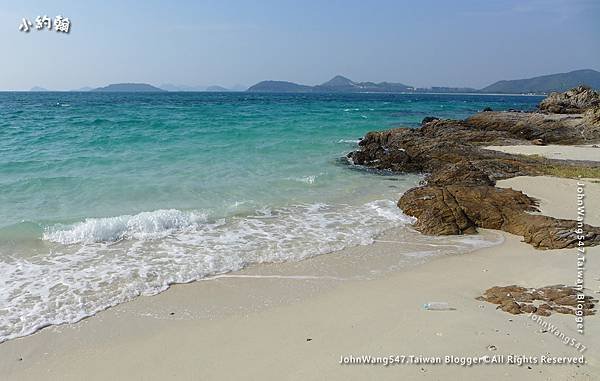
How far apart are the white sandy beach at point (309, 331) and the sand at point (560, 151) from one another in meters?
13.8

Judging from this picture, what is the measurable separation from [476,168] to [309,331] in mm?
11710

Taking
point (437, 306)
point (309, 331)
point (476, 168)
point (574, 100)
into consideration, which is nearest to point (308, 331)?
point (309, 331)

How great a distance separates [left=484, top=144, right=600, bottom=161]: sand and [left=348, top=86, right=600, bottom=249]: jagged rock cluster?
167 cm

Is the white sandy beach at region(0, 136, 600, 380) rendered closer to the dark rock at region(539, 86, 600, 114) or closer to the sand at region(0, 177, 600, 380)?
the sand at region(0, 177, 600, 380)

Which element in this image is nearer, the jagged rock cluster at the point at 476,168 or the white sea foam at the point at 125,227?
the white sea foam at the point at 125,227

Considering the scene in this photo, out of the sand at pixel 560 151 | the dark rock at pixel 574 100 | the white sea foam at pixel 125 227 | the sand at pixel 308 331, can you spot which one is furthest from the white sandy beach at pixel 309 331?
the dark rock at pixel 574 100

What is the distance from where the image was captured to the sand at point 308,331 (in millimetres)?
4926

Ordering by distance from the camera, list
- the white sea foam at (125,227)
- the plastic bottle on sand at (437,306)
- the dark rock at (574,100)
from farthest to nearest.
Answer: the dark rock at (574,100) → the white sea foam at (125,227) → the plastic bottle on sand at (437,306)

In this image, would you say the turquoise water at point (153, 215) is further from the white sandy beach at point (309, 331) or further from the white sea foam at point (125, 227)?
the white sandy beach at point (309, 331)

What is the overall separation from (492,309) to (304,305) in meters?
2.58

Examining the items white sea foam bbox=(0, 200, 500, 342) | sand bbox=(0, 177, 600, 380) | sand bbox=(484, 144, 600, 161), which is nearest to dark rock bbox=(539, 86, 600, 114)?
sand bbox=(484, 144, 600, 161)

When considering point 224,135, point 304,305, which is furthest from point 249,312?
point 224,135

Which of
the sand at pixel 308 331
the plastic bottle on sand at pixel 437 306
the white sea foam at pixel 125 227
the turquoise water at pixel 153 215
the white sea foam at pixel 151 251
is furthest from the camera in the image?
the white sea foam at pixel 125 227

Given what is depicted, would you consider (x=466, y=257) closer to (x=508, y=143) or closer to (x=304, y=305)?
(x=304, y=305)
